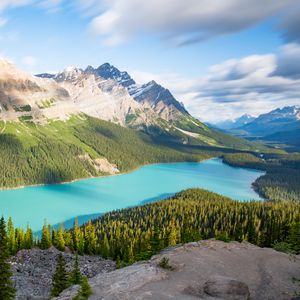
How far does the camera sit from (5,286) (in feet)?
204

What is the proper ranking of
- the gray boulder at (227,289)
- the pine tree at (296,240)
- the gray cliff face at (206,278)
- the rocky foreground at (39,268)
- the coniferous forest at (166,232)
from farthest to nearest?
the coniferous forest at (166,232)
the rocky foreground at (39,268)
the pine tree at (296,240)
the gray cliff face at (206,278)
the gray boulder at (227,289)

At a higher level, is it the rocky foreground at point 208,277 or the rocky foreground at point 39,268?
the rocky foreground at point 208,277

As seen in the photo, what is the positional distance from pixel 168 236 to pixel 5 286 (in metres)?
61.6

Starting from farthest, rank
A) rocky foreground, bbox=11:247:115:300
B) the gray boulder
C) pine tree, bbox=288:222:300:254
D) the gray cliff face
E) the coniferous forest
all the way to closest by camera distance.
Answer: the coniferous forest < rocky foreground, bbox=11:247:115:300 < pine tree, bbox=288:222:300:254 < the gray cliff face < the gray boulder

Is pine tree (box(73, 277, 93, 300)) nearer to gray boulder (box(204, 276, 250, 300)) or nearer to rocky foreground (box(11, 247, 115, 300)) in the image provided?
gray boulder (box(204, 276, 250, 300))

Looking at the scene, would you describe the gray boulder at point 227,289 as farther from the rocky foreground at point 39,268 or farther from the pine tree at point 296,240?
the rocky foreground at point 39,268

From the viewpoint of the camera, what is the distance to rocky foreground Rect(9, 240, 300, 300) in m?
42.5

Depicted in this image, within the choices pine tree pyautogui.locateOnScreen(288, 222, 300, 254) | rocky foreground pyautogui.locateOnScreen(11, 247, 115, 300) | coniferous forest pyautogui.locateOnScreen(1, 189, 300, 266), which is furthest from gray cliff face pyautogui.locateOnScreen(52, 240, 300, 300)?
rocky foreground pyautogui.locateOnScreen(11, 247, 115, 300)

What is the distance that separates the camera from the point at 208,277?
48188 mm

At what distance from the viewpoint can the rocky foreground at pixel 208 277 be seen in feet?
139

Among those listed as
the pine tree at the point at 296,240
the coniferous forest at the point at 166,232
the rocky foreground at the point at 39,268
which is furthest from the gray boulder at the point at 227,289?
the rocky foreground at the point at 39,268

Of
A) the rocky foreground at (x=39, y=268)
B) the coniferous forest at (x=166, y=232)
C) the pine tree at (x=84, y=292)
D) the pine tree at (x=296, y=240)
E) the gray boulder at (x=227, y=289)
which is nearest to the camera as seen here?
the pine tree at (x=84, y=292)

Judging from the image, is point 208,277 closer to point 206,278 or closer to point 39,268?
point 206,278

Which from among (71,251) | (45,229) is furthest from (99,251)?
(45,229)
